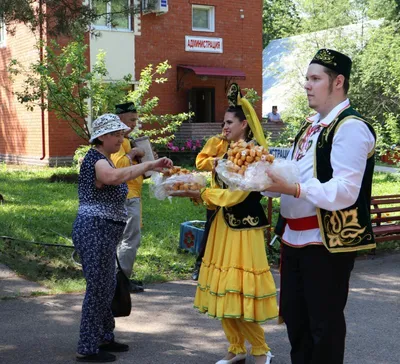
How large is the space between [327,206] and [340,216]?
0.49 feet

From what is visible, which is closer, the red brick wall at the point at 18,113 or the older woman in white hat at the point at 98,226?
the older woman in white hat at the point at 98,226

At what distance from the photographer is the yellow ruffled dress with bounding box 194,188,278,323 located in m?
4.45

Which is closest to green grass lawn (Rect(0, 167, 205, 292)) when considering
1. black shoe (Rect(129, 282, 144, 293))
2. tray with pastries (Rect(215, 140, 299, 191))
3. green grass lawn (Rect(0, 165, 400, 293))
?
green grass lawn (Rect(0, 165, 400, 293))

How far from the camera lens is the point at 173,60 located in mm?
22281

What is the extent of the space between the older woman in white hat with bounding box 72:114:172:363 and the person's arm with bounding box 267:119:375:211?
5.30 ft

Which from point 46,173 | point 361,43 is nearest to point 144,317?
point 46,173

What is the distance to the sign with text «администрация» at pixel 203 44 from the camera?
22.5 meters

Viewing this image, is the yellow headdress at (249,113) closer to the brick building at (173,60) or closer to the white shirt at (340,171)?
the white shirt at (340,171)

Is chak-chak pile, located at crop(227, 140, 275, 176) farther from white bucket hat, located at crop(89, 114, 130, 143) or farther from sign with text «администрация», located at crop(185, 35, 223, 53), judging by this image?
sign with text «администрация», located at crop(185, 35, 223, 53)

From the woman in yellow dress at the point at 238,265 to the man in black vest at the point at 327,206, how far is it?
3.20 ft

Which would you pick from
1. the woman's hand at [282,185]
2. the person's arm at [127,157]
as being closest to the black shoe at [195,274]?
the person's arm at [127,157]

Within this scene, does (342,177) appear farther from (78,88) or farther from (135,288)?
(78,88)

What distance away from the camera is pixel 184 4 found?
2222 centimetres

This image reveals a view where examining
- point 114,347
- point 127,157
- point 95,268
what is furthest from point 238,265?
point 127,157
